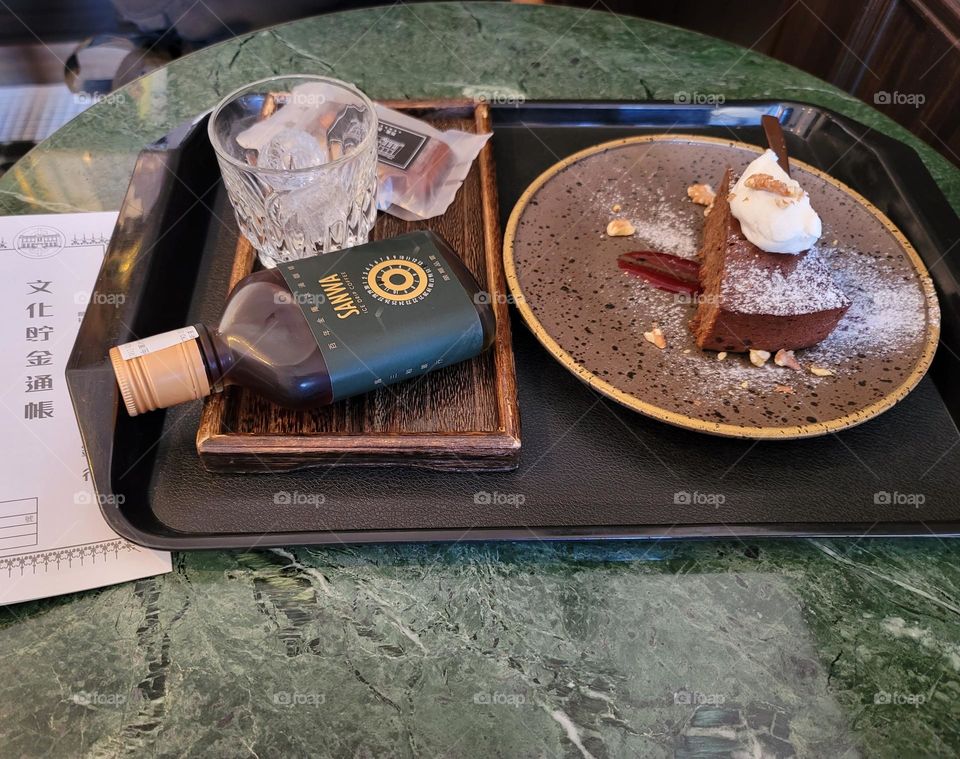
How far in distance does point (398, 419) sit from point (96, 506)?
38cm

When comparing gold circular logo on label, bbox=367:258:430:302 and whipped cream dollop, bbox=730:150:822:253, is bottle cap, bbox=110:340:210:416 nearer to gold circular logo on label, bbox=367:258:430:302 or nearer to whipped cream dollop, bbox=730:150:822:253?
gold circular logo on label, bbox=367:258:430:302

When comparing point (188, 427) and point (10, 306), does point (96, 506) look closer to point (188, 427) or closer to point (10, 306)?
point (188, 427)

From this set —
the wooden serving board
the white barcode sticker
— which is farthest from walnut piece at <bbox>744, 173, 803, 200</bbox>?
the white barcode sticker

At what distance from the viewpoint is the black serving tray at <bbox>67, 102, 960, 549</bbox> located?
2.77 ft

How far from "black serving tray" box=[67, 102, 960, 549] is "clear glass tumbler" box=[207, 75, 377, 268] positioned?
13cm

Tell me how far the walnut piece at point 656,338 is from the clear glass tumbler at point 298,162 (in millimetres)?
450

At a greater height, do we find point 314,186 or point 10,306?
point 314,186

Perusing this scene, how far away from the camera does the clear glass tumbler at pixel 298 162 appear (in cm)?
98

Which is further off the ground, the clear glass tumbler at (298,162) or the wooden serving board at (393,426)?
the clear glass tumbler at (298,162)

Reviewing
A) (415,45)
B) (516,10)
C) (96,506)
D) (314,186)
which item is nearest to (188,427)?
(96,506)

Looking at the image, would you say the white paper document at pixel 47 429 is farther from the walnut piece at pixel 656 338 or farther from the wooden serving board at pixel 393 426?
the walnut piece at pixel 656 338

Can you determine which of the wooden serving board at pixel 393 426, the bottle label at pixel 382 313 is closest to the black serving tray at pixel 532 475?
the wooden serving board at pixel 393 426

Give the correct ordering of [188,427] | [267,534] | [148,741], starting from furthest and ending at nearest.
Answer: [188,427], [267,534], [148,741]

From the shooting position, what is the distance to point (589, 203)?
3.87 feet
